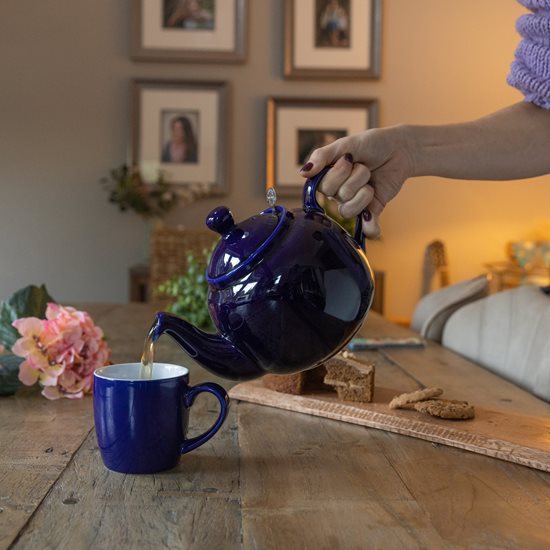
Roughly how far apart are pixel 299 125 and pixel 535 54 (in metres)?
2.80

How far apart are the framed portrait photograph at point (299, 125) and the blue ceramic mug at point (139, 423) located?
3287 mm

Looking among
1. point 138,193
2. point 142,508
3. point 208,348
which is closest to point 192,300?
point 208,348

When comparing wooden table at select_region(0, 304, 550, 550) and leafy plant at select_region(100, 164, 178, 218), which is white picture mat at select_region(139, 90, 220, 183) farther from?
wooden table at select_region(0, 304, 550, 550)

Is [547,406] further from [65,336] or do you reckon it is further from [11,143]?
[11,143]

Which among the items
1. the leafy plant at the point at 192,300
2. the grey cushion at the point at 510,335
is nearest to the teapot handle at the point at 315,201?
the grey cushion at the point at 510,335

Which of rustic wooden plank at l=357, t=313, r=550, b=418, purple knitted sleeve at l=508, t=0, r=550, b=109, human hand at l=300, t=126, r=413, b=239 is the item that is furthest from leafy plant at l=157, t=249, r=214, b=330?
purple knitted sleeve at l=508, t=0, r=550, b=109

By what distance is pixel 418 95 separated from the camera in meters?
4.05

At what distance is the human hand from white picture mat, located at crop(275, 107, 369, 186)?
2.92 m

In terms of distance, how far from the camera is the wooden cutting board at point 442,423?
2.56 feet

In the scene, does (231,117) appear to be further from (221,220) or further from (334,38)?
(221,220)

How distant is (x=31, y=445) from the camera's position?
814mm

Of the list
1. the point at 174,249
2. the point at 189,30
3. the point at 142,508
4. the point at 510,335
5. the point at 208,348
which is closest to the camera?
the point at 142,508

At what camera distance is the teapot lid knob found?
27.5 inches

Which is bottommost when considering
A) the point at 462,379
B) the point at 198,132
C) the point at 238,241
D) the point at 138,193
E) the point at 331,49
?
the point at 462,379
